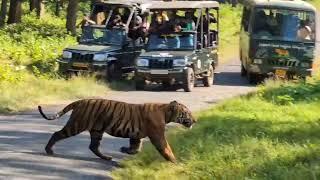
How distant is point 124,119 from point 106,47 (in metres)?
11.6

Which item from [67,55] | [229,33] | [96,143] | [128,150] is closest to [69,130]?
[96,143]

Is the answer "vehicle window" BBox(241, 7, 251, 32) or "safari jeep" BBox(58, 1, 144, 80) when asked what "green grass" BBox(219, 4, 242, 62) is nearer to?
"vehicle window" BBox(241, 7, 251, 32)

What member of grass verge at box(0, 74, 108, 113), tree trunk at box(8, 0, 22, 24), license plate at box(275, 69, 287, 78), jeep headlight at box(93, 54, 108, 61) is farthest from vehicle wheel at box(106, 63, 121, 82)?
tree trunk at box(8, 0, 22, 24)

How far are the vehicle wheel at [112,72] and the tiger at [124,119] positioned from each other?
422 inches

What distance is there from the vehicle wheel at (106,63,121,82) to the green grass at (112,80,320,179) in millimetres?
7202

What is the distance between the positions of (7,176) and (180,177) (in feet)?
6.70

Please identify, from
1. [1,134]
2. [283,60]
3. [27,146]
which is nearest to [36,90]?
[1,134]

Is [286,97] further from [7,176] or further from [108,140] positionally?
[7,176]

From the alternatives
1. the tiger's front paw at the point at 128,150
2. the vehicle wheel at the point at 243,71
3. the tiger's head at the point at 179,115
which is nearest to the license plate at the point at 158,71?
the vehicle wheel at the point at 243,71

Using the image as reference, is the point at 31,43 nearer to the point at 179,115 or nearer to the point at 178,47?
the point at 178,47

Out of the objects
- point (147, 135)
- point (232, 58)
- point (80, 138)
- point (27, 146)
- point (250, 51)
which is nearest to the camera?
point (147, 135)

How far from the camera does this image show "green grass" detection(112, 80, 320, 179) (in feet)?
26.5

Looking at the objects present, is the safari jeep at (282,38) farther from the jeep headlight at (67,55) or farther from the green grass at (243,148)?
the green grass at (243,148)

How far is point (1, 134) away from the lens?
1149 cm
